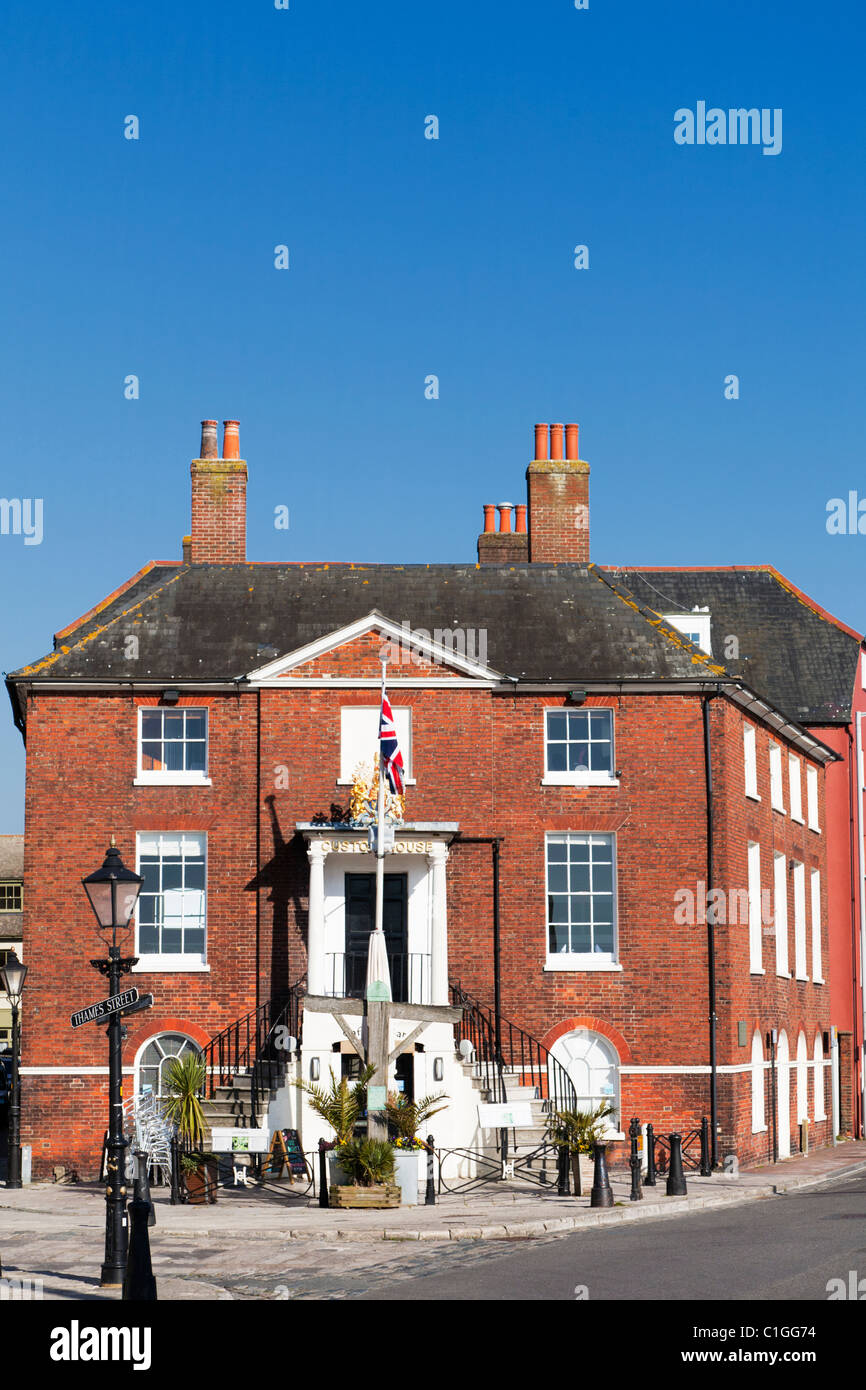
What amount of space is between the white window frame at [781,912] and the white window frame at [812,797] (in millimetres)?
3679

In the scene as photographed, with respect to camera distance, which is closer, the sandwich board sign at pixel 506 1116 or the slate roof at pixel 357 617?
the sandwich board sign at pixel 506 1116

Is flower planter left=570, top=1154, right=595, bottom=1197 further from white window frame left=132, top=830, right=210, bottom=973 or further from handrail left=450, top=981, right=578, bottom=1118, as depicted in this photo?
white window frame left=132, top=830, right=210, bottom=973

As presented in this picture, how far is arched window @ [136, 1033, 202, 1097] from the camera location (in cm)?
3075

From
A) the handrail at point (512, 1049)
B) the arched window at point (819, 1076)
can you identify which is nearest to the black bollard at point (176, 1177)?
the handrail at point (512, 1049)

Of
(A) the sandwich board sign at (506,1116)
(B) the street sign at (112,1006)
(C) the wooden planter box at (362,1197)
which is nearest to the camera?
(B) the street sign at (112,1006)

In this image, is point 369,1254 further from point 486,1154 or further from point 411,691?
point 411,691

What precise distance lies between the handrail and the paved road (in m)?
7.54

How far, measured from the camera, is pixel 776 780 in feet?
121

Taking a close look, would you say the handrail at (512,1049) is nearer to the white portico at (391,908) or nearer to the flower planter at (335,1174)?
the white portico at (391,908)

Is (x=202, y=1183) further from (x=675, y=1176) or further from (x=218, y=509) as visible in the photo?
(x=218, y=509)

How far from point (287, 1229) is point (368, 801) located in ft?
34.0

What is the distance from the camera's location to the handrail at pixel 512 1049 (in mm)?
30203
